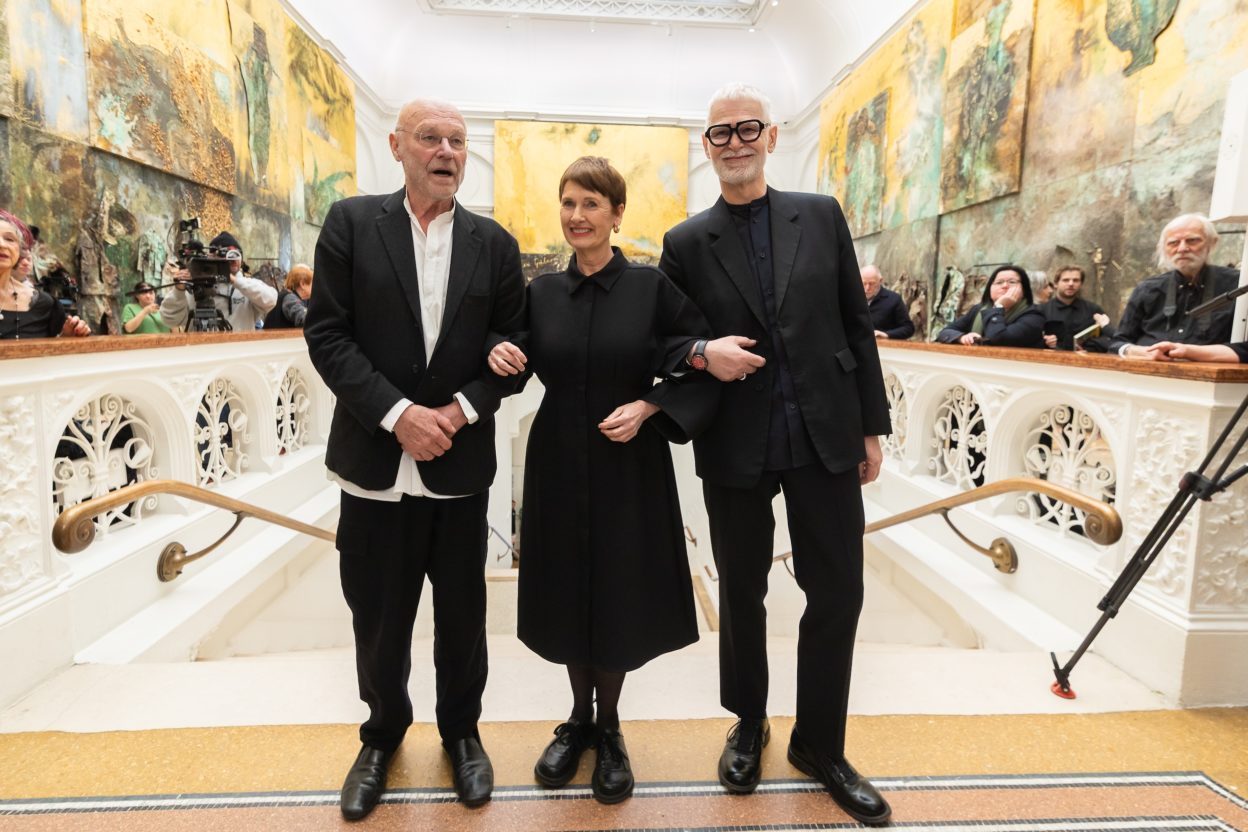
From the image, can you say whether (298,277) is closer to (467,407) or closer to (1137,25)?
(467,407)

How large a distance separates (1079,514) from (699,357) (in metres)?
3.47

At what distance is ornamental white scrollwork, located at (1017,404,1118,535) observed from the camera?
388cm

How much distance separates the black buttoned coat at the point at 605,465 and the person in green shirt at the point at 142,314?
5588 millimetres

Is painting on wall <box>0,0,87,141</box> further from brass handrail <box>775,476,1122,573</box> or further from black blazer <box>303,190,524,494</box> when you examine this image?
brass handrail <box>775,476,1122,573</box>

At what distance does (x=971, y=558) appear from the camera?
15.9 feet

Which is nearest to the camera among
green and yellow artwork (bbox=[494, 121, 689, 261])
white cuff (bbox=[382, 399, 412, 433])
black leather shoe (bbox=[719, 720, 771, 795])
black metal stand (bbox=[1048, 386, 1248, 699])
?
white cuff (bbox=[382, 399, 412, 433])

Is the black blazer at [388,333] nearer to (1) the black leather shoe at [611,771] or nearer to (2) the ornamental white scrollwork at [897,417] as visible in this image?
(1) the black leather shoe at [611,771]

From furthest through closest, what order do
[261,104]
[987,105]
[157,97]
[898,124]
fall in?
1. [898,124]
2. [261,104]
3. [987,105]
4. [157,97]

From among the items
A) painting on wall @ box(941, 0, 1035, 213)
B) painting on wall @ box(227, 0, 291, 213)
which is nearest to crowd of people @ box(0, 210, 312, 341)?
painting on wall @ box(227, 0, 291, 213)

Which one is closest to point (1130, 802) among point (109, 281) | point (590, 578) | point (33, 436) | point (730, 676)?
point (730, 676)

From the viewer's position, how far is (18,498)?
3.00 meters

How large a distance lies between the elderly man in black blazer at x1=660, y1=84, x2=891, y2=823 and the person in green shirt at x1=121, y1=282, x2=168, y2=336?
5965 mm

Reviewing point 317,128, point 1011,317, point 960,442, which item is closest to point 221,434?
point 960,442

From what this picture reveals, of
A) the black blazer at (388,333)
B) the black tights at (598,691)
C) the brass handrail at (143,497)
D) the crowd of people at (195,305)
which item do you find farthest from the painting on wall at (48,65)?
the black tights at (598,691)
